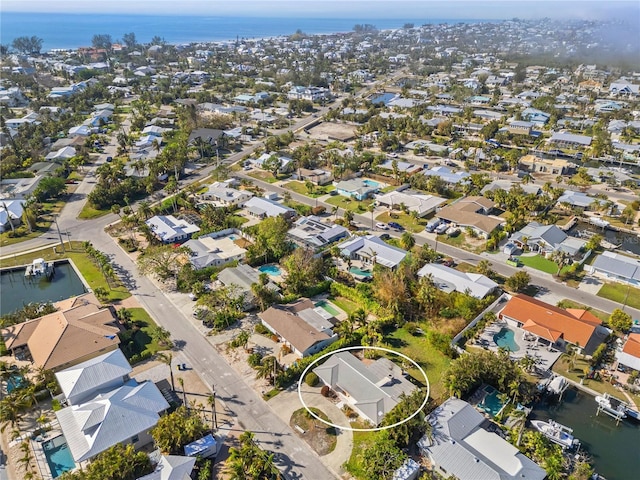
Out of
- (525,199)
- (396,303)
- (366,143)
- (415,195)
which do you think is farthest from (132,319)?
(366,143)

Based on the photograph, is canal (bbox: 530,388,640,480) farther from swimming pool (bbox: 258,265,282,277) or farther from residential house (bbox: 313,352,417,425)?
swimming pool (bbox: 258,265,282,277)

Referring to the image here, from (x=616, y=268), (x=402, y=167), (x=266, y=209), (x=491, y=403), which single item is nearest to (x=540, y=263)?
→ (x=616, y=268)

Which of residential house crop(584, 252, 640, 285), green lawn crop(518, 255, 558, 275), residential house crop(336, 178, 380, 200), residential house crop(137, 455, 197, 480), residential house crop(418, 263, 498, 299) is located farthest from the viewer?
residential house crop(336, 178, 380, 200)

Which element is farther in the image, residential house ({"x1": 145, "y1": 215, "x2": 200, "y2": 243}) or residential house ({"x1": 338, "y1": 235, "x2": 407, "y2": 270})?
residential house ({"x1": 145, "y1": 215, "x2": 200, "y2": 243})

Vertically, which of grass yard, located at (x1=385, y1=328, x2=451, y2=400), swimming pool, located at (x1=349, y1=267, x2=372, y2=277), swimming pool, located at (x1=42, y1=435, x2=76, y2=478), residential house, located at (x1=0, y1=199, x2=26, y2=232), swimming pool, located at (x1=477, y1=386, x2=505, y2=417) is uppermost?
residential house, located at (x1=0, y1=199, x2=26, y2=232)

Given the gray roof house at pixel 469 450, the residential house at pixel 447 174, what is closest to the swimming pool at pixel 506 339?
the gray roof house at pixel 469 450

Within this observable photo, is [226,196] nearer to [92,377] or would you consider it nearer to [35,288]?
[35,288]

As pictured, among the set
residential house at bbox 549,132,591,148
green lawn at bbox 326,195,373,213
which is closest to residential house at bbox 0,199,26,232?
green lawn at bbox 326,195,373,213

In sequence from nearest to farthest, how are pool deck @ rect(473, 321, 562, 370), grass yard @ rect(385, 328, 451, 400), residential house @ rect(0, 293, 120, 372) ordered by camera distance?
grass yard @ rect(385, 328, 451, 400) < residential house @ rect(0, 293, 120, 372) < pool deck @ rect(473, 321, 562, 370)
